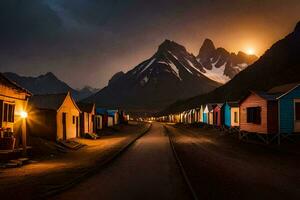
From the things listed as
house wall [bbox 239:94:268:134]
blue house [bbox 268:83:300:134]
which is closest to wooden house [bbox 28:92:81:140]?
house wall [bbox 239:94:268:134]

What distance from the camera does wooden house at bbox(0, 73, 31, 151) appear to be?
1776 centimetres

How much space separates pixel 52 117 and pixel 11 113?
7.25 meters

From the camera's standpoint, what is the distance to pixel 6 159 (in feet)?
56.5

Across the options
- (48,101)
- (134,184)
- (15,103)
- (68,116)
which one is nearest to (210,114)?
(68,116)

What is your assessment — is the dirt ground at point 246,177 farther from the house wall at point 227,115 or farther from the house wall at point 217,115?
the house wall at point 217,115

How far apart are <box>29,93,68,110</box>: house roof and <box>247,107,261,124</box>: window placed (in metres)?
17.5

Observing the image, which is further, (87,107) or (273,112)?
(87,107)

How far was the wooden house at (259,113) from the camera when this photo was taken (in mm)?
26656

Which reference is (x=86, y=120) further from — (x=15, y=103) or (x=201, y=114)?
(x=201, y=114)

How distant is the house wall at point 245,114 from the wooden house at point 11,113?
18.9 meters

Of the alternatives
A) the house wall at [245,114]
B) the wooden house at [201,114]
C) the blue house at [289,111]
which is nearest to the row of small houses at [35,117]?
A: the house wall at [245,114]

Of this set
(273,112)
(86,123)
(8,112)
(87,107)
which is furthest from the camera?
(87,107)

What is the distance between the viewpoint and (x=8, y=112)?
19.3 metres

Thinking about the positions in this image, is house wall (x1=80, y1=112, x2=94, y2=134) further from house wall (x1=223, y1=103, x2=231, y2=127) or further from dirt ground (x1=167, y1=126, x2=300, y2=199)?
dirt ground (x1=167, y1=126, x2=300, y2=199)
